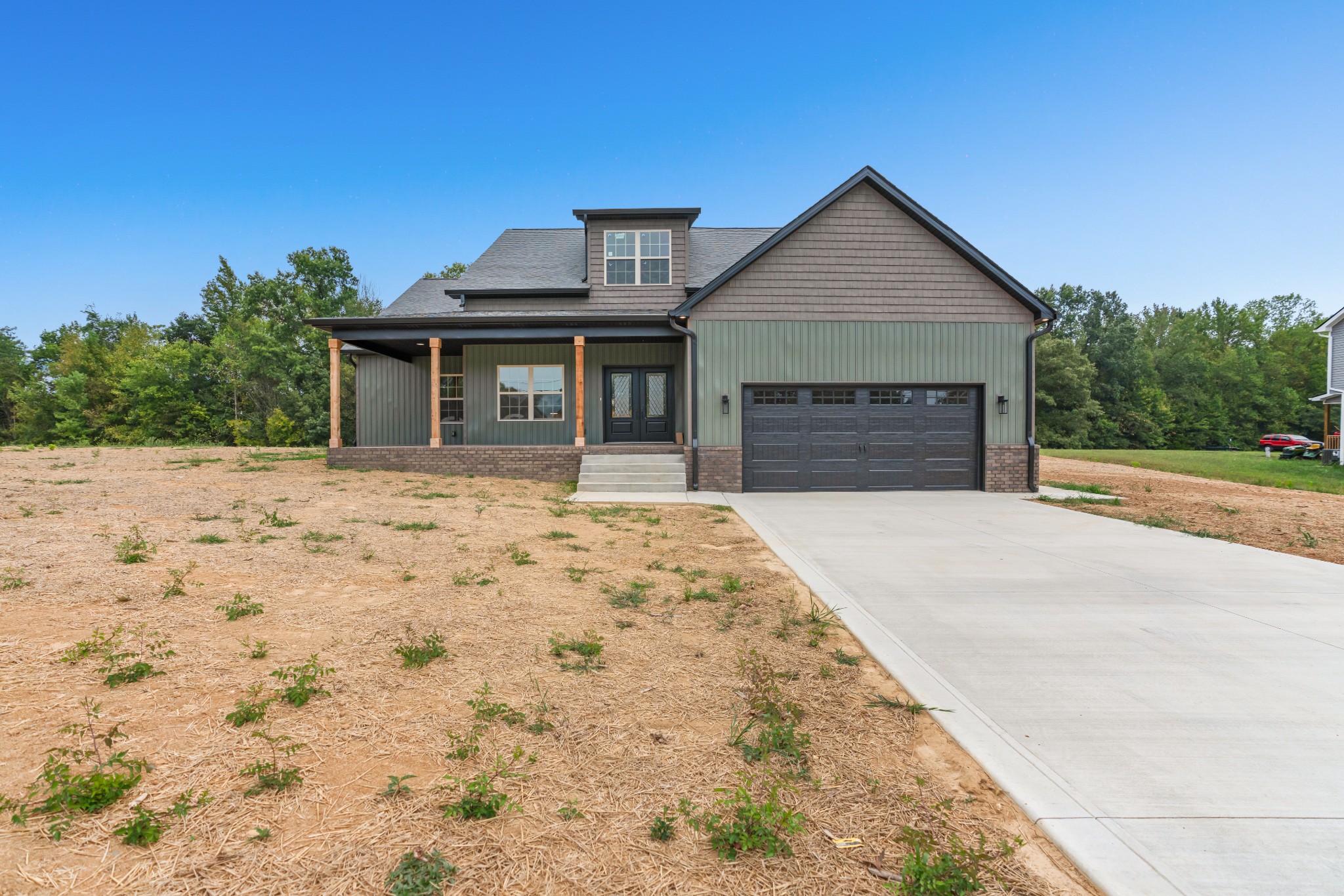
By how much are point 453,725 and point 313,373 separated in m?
38.7

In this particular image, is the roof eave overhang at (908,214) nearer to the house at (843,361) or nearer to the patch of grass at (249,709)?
the house at (843,361)

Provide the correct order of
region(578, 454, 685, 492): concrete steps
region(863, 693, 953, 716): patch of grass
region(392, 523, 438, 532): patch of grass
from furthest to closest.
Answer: region(578, 454, 685, 492): concrete steps → region(392, 523, 438, 532): patch of grass → region(863, 693, 953, 716): patch of grass

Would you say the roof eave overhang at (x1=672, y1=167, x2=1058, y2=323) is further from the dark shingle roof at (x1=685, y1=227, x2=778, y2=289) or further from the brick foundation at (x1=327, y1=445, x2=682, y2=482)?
the brick foundation at (x1=327, y1=445, x2=682, y2=482)

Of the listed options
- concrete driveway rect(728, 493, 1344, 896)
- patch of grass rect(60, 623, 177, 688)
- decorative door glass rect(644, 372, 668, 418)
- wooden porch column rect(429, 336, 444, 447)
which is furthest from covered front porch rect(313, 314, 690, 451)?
patch of grass rect(60, 623, 177, 688)

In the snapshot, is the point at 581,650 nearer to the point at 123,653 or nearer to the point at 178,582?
the point at 123,653

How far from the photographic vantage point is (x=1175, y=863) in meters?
1.88

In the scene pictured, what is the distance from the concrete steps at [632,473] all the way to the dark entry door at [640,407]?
218cm

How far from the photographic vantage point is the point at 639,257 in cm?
1623

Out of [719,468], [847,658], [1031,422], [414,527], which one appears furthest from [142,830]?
[1031,422]

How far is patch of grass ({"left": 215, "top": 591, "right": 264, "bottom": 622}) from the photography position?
3.97 meters

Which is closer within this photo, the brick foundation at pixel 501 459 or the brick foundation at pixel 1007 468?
the brick foundation at pixel 1007 468

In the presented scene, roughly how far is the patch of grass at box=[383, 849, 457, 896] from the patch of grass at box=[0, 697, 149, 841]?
1133 millimetres

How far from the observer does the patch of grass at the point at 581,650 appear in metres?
3.38

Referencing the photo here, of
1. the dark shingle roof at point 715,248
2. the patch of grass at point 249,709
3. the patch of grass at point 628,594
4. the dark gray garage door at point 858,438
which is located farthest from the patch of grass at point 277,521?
the dark shingle roof at point 715,248
